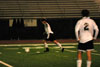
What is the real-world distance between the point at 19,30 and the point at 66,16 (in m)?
5.05

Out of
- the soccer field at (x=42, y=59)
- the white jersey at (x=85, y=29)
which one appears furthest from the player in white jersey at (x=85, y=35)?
the soccer field at (x=42, y=59)

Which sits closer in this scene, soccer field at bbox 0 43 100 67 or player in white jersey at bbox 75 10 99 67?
player in white jersey at bbox 75 10 99 67

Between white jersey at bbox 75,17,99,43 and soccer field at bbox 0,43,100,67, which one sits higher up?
white jersey at bbox 75,17,99,43

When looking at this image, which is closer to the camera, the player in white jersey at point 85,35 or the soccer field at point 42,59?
the player in white jersey at point 85,35

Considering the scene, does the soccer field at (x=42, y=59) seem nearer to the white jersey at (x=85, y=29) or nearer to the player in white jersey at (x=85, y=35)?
the player in white jersey at (x=85, y=35)

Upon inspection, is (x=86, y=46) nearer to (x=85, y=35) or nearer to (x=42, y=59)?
(x=85, y=35)

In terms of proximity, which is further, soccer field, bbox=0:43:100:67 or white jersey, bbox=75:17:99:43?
soccer field, bbox=0:43:100:67

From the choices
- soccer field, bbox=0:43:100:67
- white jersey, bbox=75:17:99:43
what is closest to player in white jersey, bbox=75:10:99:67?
white jersey, bbox=75:17:99:43

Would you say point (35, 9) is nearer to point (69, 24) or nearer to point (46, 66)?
point (69, 24)

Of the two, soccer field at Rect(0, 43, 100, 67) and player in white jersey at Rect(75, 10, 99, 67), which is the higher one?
player in white jersey at Rect(75, 10, 99, 67)

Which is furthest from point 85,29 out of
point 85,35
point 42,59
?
point 42,59

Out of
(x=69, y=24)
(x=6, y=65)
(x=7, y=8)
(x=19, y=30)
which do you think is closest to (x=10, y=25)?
(x=19, y=30)

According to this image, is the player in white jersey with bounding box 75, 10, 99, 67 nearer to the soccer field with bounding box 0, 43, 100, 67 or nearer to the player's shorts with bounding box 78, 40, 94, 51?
the player's shorts with bounding box 78, 40, 94, 51

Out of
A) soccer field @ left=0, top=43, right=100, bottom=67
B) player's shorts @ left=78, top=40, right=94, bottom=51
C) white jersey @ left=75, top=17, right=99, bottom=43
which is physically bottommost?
soccer field @ left=0, top=43, right=100, bottom=67
